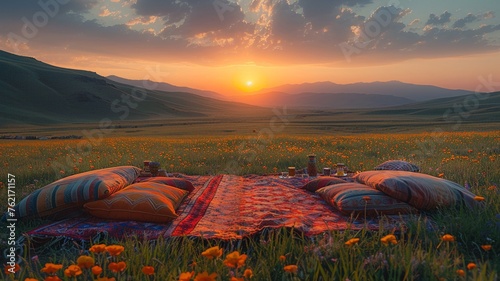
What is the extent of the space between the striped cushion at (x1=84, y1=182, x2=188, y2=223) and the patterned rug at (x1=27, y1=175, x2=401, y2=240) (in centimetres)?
9

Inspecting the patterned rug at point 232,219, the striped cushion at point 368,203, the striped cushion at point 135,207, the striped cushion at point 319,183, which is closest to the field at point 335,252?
the patterned rug at point 232,219

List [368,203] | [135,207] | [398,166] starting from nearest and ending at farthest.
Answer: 1. [135,207]
2. [368,203]
3. [398,166]

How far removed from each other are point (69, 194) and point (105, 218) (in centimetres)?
63

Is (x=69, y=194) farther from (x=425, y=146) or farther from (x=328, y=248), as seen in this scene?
(x=425, y=146)

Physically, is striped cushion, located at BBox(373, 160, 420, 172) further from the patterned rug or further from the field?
the patterned rug

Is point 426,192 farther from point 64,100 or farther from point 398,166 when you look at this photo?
point 64,100

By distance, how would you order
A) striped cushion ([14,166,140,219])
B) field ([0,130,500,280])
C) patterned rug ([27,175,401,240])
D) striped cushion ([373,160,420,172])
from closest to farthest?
field ([0,130,500,280])
patterned rug ([27,175,401,240])
striped cushion ([14,166,140,219])
striped cushion ([373,160,420,172])

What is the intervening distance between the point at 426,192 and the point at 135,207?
3.83 m

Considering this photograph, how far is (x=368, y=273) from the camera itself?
2.85 m

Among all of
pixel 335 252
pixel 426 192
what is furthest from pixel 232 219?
pixel 426 192

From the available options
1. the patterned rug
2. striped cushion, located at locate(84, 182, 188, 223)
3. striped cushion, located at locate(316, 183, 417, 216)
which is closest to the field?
the patterned rug

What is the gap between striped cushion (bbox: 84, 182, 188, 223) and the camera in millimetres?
5145

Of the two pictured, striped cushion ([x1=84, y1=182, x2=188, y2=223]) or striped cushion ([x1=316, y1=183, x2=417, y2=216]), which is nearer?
striped cushion ([x1=84, y1=182, x2=188, y2=223])

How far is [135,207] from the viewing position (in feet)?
17.0
